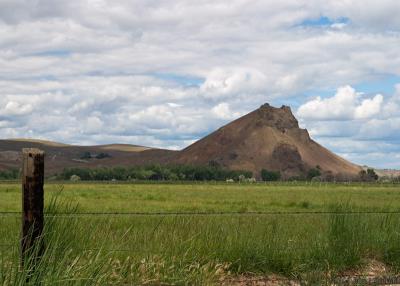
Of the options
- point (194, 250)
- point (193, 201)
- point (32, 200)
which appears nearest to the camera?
point (32, 200)

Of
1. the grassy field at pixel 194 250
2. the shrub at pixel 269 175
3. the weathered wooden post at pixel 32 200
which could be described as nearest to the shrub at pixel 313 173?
the shrub at pixel 269 175

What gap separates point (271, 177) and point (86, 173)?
174ft

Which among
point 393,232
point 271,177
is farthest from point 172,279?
point 271,177

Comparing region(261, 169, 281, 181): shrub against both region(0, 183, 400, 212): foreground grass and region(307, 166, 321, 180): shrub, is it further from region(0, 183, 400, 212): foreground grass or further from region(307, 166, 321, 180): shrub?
region(0, 183, 400, 212): foreground grass

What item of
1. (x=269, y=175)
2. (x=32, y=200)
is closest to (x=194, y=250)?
(x=32, y=200)

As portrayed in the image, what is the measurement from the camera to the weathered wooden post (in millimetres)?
6434

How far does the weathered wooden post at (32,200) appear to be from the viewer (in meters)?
6.43

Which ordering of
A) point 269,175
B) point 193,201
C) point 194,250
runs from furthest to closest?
point 269,175
point 193,201
point 194,250

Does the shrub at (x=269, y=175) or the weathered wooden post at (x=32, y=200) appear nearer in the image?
the weathered wooden post at (x=32, y=200)

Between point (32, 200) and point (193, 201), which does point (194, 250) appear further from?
point (193, 201)

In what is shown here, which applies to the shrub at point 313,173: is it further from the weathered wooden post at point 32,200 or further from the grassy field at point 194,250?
the weathered wooden post at point 32,200

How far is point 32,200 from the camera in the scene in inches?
257

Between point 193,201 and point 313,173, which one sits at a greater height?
point 313,173

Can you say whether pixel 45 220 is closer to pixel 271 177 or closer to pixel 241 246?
pixel 241 246
